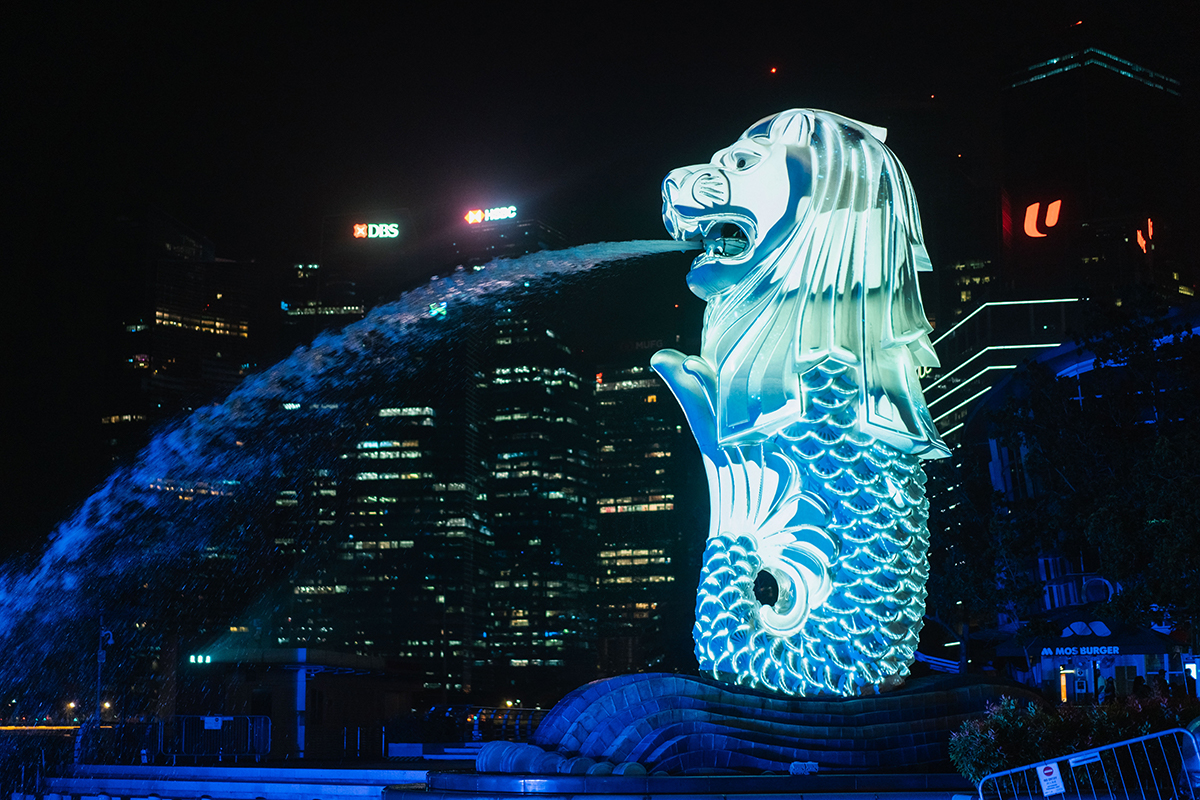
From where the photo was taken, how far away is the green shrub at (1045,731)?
11805 mm

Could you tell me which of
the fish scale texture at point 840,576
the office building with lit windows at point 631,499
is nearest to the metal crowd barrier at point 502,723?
the fish scale texture at point 840,576

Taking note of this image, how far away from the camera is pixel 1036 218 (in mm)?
89250

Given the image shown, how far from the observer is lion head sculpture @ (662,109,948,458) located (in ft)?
53.2

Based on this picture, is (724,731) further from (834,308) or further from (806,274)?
(806,274)

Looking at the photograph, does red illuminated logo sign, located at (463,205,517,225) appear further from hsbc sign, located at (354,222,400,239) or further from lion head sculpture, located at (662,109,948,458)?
lion head sculpture, located at (662,109,948,458)

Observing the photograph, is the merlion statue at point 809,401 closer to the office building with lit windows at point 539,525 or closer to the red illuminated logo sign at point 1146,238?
the office building with lit windows at point 539,525

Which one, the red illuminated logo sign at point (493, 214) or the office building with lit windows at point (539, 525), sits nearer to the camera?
the red illuminated logo sign at point (493, 214)

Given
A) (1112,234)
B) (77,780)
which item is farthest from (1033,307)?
(1112,234)

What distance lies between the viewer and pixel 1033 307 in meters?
57.5

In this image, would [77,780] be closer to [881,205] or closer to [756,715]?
[756,715]

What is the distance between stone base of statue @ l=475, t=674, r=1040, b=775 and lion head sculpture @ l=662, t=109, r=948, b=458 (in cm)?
382

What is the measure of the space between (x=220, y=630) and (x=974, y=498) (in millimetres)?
27327

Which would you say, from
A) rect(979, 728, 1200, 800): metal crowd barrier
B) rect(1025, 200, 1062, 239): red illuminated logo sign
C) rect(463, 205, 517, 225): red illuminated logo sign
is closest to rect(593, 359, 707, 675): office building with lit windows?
rect(463, 205, 517, 225): red illuminated logo sign

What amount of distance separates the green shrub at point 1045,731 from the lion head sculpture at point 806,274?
190 inches
